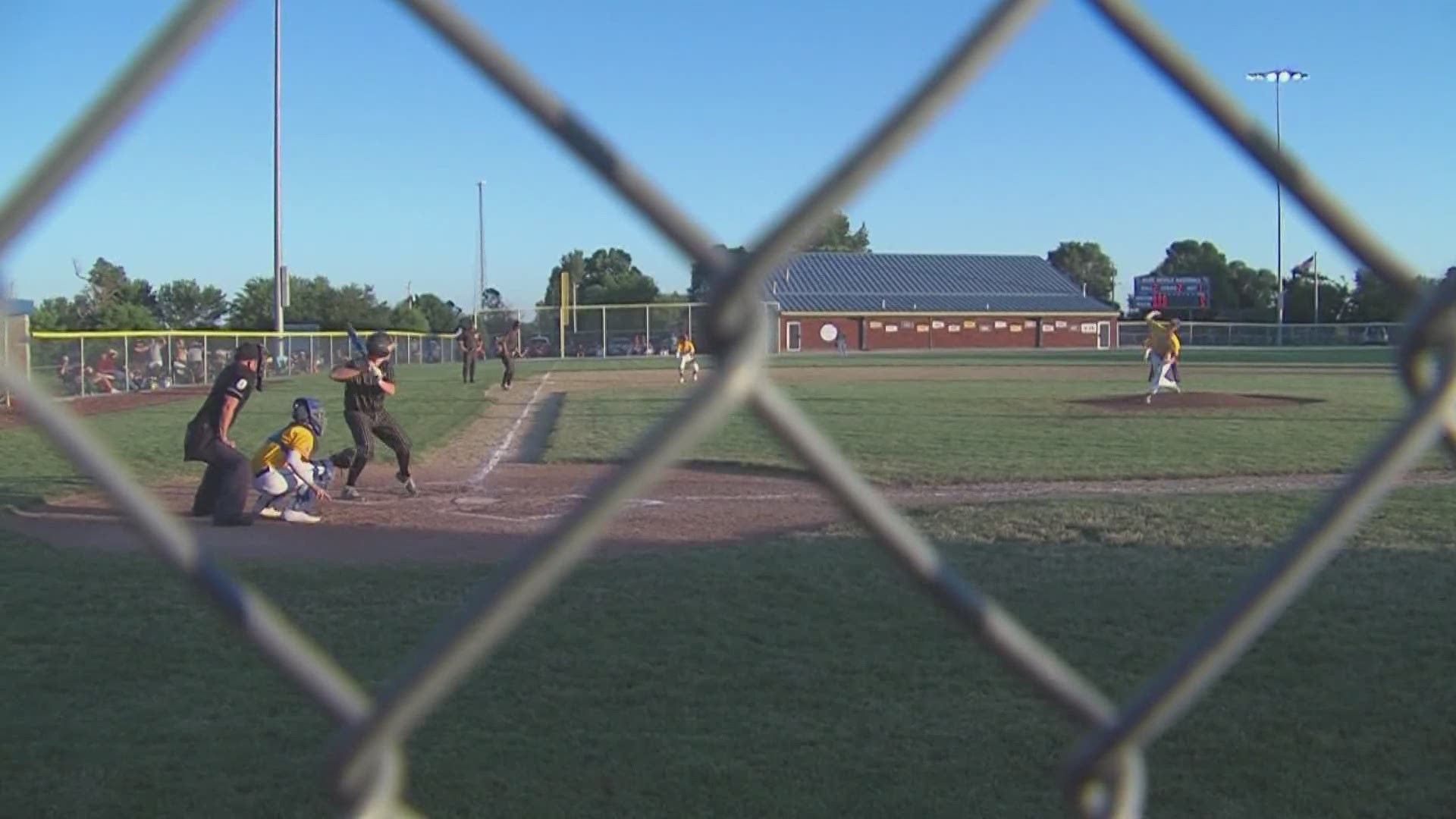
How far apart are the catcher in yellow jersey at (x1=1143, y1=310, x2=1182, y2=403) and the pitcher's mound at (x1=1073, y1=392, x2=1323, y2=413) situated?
30 cm

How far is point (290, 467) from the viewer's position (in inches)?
431

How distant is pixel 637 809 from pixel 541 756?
0.59m

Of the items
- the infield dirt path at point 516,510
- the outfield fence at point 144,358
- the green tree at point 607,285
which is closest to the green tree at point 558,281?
the green tree at point 607,285

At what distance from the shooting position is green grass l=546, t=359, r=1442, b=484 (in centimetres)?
1403

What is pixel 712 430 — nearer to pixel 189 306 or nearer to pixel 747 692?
pixel 747 692

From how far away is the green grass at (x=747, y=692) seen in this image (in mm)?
4414

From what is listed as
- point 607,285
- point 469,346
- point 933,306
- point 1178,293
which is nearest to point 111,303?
point 469,346

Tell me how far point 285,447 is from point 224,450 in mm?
610

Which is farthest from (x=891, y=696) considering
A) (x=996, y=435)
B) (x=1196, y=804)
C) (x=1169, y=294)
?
(x=1169, y=294)

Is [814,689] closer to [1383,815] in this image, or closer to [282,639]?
[1383,815]

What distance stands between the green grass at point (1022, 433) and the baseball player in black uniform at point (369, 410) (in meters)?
Result: 3.34

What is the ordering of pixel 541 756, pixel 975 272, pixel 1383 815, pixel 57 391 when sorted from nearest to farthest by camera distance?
pixel 1383 815 → pixel 541 756 → pixel 57 391 → pixel 975 272

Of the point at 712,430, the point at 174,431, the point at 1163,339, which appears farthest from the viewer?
the point at 1163,339

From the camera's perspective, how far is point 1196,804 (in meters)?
4.30
